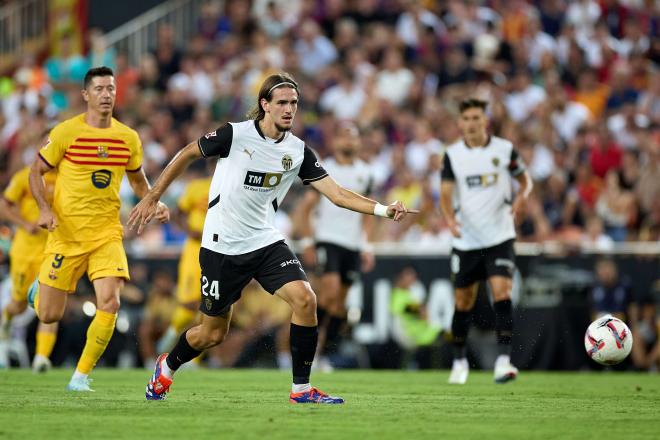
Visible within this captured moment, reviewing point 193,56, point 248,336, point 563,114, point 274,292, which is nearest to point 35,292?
point 274,292

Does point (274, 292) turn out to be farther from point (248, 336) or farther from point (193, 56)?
point (193, 56)

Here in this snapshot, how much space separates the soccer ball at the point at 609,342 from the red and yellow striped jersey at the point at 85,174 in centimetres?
479

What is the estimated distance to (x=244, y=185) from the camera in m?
10.1

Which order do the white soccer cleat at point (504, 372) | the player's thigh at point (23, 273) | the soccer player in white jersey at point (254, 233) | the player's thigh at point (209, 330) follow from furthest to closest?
the player's thigh at point (23, 273)
the white soccer cleat at point (504, 372)
the player's thigh at point (209, 330)
the soccer player in white jersey at point (254, 233)

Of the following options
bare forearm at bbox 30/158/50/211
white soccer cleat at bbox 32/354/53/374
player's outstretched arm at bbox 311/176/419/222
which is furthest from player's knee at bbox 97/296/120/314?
white soccer cleat at bbox 32/354/53/374

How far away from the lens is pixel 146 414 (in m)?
9.17

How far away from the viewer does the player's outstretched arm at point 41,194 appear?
11.4 metres

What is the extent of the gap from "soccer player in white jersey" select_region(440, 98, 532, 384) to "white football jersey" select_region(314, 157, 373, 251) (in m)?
3.13

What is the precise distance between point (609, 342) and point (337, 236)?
5.79 m

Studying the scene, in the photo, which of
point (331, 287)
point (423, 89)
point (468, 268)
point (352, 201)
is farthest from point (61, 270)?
point (423, 89)

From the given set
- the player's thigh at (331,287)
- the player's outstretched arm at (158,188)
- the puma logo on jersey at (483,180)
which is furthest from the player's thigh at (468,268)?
the player's outstretched arm at (158,188)

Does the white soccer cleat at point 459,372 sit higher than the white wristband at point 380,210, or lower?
lower

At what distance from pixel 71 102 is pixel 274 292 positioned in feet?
50.7

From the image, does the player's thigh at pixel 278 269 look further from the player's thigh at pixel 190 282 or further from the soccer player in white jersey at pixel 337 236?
the player's thigh at pixel 190 282
